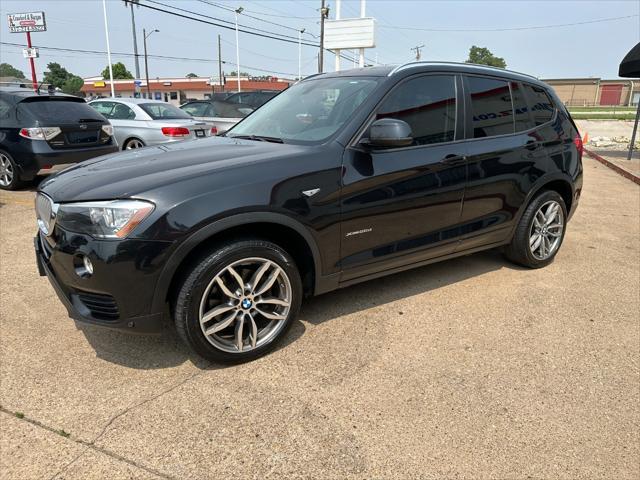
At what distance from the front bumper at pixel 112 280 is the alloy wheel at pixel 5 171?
5.85 m

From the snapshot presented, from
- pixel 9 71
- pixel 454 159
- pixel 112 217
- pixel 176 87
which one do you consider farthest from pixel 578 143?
pixel 9 71

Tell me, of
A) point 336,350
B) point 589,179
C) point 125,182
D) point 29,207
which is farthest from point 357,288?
point 589,179

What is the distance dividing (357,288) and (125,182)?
82.6 inches

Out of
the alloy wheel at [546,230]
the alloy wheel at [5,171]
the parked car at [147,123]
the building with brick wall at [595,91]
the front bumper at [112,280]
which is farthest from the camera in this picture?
the building with brick wall at [595,91]

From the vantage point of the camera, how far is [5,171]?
7570 millimetres

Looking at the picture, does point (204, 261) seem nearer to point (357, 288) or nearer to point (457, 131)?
point (357, 288)

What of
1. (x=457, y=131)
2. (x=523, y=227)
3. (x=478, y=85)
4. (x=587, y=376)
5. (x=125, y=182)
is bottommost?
(x=587, y=376)

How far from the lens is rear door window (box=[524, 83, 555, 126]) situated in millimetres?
4320

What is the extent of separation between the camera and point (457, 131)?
3.67 m

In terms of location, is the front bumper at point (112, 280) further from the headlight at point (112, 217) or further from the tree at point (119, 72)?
the tree at point (119, 72)

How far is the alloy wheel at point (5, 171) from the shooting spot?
24.5 feet

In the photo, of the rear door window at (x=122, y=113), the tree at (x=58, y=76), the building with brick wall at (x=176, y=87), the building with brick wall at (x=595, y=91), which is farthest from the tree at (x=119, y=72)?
the rear door window at (x=122, y=113)

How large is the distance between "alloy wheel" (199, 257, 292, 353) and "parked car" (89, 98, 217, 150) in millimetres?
A: 6884

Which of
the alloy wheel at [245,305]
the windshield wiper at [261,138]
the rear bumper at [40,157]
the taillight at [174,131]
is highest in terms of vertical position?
the windshield wiper at [261,138]
